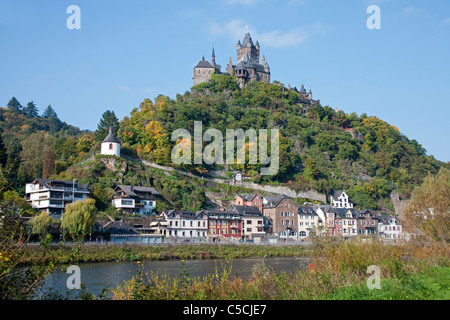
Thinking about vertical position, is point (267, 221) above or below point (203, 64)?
below

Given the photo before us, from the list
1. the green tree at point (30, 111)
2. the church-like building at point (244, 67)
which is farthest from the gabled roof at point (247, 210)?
the green tree at point (30, 111)

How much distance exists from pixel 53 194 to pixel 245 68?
2791 inches

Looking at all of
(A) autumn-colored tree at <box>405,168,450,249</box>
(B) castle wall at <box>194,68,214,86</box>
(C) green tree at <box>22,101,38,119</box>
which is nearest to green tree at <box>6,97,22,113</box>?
(C) green tree at <box>22,101,38,119</box>

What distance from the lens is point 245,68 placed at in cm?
11394

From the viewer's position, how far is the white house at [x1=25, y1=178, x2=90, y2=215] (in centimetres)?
5497

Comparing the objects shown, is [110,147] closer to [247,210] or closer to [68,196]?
[68,196]

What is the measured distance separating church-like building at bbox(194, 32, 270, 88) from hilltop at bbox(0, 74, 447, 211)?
12.8ft

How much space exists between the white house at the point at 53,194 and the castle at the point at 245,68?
61067mm

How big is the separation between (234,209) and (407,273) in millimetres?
47316

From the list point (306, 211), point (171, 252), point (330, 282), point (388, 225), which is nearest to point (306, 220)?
point (306, 211)

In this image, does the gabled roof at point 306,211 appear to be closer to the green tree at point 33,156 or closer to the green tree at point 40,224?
the green tree at point 40,224

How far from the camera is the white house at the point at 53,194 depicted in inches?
2164
